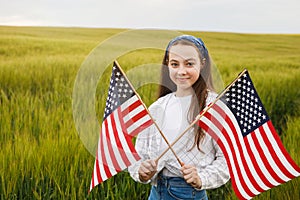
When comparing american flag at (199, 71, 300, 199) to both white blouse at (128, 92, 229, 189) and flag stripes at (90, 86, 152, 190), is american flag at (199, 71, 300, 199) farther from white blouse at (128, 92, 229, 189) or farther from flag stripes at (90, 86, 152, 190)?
flag stripes at (90, 86, 152, 190)

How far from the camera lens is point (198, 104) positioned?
1565 millimetres

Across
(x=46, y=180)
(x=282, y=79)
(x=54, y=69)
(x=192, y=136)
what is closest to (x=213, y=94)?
(x=192, y=136)

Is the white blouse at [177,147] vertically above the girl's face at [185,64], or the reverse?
the girl's face at [185,64]

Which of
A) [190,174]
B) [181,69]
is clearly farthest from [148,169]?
[181,69]

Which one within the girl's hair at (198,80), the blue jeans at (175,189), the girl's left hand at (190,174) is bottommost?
the blue jeans at (175,189)

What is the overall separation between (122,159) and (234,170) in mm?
455

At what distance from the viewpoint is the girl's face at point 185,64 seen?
1510mm

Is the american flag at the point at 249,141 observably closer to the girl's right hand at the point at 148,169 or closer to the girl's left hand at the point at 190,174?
the girl's left hand at the point at 190,174

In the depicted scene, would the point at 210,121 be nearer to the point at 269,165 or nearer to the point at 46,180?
the point at 269,165

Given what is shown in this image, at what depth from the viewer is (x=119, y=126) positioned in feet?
5.30

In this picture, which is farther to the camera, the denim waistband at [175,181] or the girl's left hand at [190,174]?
the denim waistband at [175,181]

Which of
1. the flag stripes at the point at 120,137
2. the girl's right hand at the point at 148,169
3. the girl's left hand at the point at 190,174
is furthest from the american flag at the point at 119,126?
the girl's left hand at the point at 190,174

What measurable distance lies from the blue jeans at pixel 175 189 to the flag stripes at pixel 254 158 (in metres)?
0.17

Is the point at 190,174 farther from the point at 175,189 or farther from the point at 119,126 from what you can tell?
the point at 119,126
